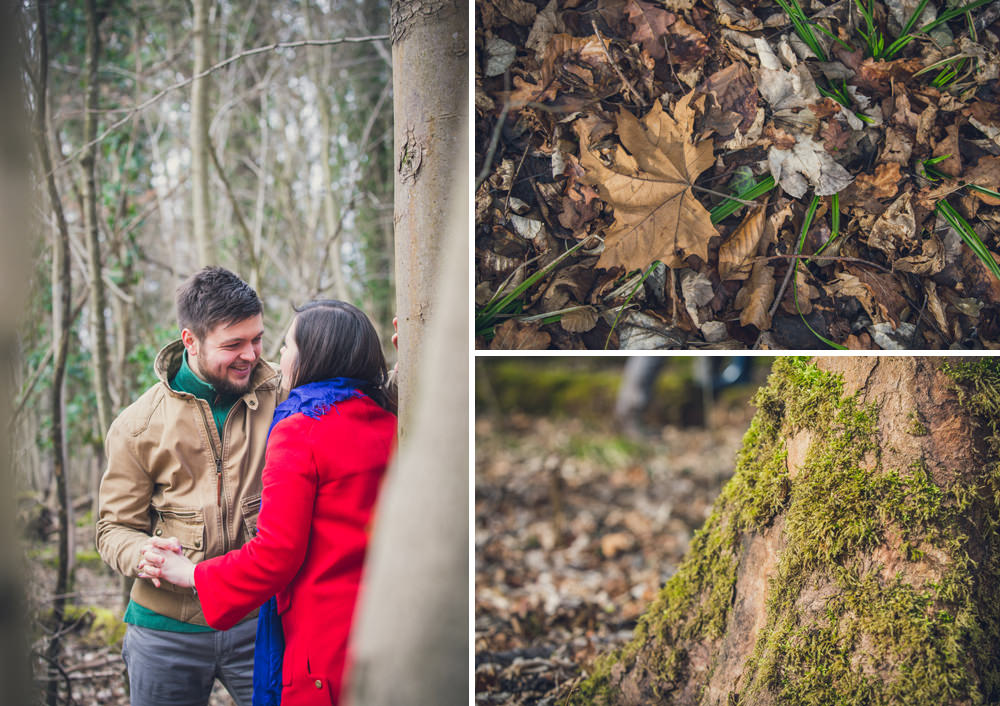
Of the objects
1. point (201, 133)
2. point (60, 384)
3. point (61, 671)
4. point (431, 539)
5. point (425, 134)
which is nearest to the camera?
point (431, 539)

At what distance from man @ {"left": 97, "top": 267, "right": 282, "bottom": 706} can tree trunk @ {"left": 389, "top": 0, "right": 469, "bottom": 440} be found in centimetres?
51

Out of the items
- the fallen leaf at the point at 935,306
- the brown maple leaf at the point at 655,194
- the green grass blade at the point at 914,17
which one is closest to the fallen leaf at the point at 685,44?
the brown maple leaf at the point at 655,194

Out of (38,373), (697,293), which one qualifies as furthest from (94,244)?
(697,293)

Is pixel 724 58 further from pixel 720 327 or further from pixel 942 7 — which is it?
pixel 720 327

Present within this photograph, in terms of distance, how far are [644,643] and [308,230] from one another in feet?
9.63

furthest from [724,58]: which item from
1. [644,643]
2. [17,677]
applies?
[17,677]

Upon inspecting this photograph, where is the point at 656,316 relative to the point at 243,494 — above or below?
above

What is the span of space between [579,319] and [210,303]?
99 centimetres

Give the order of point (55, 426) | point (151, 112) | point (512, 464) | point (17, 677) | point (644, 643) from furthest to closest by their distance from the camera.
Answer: point (512, 464), point (151, 112), point (55, 426), point (644, 643), point (17, 677)

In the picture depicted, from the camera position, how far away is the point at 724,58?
64.9 inches

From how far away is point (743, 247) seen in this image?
1634 millimetres

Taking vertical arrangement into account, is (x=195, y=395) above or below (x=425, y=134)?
below

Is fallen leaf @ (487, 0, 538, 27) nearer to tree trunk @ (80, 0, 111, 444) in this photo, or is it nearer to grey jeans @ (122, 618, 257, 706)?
grey jeans @ (122, 618, 257, 706)

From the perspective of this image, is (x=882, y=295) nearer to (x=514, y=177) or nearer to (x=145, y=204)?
(x=514, y=177)
